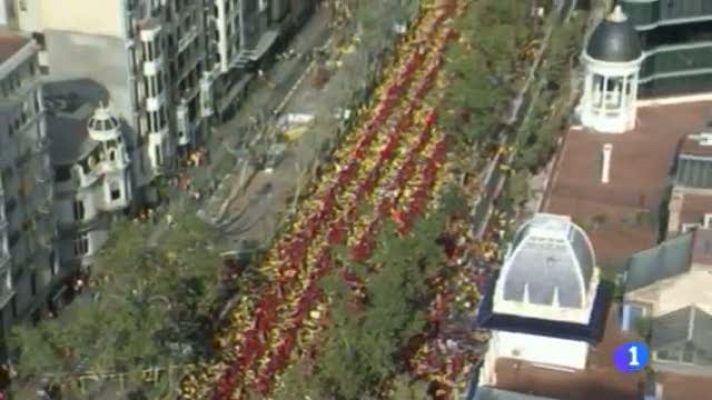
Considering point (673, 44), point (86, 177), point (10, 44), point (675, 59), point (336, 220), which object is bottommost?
point (336, 220)

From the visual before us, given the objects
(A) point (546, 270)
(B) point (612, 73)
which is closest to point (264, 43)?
(B) point (612, 73)

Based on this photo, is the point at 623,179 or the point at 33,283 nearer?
the point at 33,283

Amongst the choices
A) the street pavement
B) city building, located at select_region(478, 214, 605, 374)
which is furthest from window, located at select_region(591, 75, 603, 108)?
city building, located at select_region(478, 214, 605, 374)

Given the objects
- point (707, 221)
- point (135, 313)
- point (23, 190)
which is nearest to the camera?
point (135, 313)

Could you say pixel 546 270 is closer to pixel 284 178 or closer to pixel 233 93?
pixel 284 178

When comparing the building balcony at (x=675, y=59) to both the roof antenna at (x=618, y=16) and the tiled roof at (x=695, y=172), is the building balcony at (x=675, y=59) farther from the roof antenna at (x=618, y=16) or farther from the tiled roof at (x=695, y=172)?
the tiled roof at (x=695, y=172)

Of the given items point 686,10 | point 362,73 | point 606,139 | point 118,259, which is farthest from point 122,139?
point 686,10

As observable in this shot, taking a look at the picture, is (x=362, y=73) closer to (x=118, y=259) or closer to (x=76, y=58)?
(x=76, y=58)
